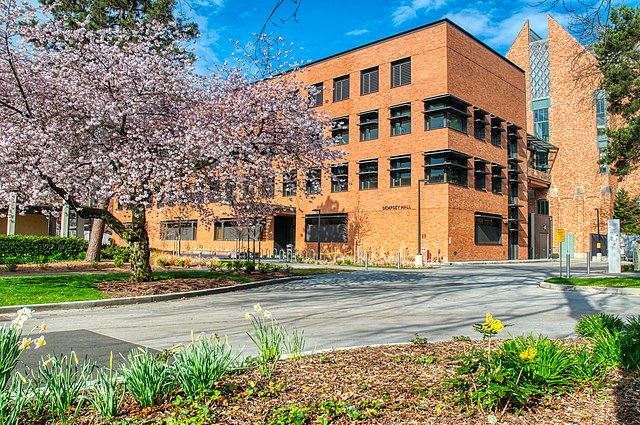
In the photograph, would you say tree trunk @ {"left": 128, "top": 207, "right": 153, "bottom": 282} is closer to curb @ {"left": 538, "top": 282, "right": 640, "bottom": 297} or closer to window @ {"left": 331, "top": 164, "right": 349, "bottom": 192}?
curb @ {"left": 538, "top": 282, "right": 640, "bottom": 297}

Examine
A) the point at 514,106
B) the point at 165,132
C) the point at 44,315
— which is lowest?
the point at 44,315

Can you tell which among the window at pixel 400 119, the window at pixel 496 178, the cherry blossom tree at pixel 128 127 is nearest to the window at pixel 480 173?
the window at pixel 496 178

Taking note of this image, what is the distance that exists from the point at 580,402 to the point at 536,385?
0.38m

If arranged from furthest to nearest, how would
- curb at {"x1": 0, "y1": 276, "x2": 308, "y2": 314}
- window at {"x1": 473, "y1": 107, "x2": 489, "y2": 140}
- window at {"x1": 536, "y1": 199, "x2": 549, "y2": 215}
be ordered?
1. window at {"x1": 536, "y1": 199, "x2": 549, "y2": 215}
2. window at {"x1": 473, "y1": 107, "x2": 489, "y2": 140}
3. curb at {"x1": 0, "y1": 276, "x2": 308, "y2": 314}

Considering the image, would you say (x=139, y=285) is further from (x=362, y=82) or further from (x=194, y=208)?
(x=362, y=82)

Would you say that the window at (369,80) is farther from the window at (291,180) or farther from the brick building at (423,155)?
the window at (291,180)

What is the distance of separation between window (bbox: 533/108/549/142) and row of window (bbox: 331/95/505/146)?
23.8 m

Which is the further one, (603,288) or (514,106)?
(514,106)

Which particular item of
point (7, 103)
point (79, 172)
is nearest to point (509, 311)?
point (79, 172)

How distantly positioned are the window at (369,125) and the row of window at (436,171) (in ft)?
7.38

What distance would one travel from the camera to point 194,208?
16641 millimetres

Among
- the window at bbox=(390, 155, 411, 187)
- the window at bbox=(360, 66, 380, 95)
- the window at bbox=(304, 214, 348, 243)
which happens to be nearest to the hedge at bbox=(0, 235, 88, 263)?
the window at bbox=(304, 214, 348, 243)

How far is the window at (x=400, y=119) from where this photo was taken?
40031 millimetres

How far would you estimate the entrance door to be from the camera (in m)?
49.6
